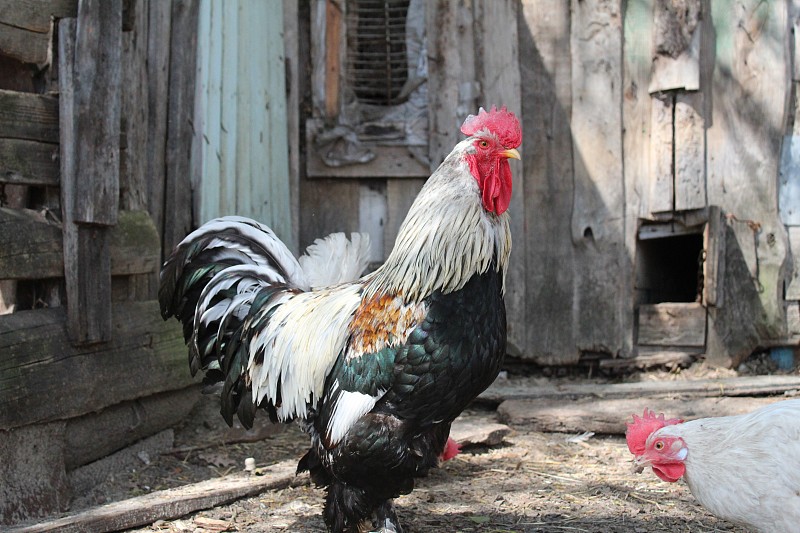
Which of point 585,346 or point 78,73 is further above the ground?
point 78,73

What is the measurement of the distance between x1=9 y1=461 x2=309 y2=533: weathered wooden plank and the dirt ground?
5cm

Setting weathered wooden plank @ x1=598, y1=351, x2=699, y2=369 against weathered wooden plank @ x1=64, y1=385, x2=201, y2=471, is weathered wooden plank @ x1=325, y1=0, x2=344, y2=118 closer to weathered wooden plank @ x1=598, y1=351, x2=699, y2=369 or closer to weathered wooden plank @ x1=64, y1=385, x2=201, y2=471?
weathered wooden plank @ x1=64, y1=385, x2=201, y2=471

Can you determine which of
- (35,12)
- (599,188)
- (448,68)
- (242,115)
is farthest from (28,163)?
(599,188)

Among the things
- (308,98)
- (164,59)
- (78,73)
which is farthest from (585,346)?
(78,73)

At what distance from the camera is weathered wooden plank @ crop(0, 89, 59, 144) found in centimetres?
432

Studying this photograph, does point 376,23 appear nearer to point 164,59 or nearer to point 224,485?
point 164,59

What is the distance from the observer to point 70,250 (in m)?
4.55

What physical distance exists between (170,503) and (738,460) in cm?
276

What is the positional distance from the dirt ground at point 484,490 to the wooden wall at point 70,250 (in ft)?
1.40

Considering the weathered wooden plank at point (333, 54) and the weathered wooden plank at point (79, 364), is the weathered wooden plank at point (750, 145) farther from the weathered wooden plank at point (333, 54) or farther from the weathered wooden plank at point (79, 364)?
the weathered wooden plank at point (79, 364)

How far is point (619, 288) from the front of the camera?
6.92 meters

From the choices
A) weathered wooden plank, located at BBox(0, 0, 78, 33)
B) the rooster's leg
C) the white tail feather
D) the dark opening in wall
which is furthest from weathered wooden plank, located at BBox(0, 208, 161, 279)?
the dark opening in wall

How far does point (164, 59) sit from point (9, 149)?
151 centimetres

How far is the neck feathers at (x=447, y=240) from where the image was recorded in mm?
3742
